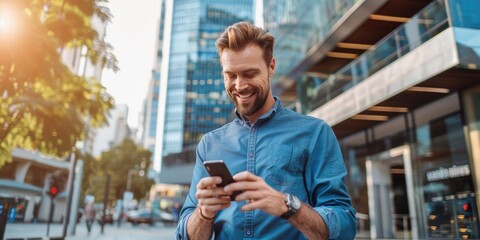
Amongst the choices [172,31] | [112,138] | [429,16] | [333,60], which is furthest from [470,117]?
[112,138]

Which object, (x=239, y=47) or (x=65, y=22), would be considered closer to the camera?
(x=239, y=47)

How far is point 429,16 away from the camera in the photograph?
10.1 meters

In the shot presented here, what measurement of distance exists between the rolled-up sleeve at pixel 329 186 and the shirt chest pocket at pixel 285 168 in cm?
4

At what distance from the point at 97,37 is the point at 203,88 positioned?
9474 cm

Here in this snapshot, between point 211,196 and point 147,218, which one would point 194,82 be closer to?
point 147,218

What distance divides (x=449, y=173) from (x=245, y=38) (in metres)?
11.1

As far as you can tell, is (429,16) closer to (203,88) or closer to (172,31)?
(203,88)

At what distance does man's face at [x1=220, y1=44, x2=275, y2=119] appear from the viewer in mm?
1690

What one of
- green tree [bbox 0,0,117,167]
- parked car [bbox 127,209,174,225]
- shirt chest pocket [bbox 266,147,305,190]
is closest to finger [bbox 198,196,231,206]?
shirt chest pocket [bbox 266,147,305,190]

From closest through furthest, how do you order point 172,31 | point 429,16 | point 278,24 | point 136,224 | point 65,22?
1. point 65,22
2. point 429,16
3. point 278,24
4. point 136,224
5. point 172,31

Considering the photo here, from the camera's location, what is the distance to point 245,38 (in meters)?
1.70

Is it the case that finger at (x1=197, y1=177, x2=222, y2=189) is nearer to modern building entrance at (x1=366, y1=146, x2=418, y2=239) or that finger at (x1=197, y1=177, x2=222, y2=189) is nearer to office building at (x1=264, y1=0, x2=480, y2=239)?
office building at (x1=264, y1=0, x2=480, y2=239)

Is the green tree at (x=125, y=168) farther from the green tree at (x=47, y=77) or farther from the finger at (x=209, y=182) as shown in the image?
the finger at (x=209, y=182)

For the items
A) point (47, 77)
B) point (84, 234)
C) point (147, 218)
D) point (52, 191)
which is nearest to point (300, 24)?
point (52, 191)
